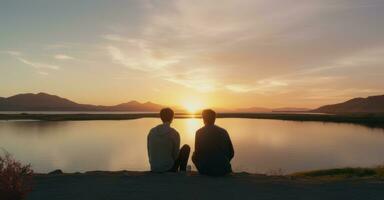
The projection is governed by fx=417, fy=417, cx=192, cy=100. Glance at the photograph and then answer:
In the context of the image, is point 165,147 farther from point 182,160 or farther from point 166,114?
A: point 166,114

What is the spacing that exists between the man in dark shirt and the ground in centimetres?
35

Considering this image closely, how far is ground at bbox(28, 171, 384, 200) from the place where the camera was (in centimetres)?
1121

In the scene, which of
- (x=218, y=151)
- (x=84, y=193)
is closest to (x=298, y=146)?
(x=218, y=151)

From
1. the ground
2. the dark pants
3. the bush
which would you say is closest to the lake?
the dark pants

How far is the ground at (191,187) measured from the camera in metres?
11.2

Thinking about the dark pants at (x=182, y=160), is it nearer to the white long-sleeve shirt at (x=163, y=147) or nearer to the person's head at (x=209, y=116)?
the white long-sleeve shirt at (x=163, y=147)

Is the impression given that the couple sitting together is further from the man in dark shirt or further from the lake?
the lake

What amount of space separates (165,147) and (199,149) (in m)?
1.14

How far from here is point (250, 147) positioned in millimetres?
40875

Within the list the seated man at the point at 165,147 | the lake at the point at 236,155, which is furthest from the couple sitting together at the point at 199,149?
the lake at the point at 236,155

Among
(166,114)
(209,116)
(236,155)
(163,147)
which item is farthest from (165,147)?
(236,155)

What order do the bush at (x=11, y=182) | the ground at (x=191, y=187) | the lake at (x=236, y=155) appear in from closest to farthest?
→ the bush at (x=11, y=182), the ground at (x=191, y=187), the lake at (x=236, y=155)

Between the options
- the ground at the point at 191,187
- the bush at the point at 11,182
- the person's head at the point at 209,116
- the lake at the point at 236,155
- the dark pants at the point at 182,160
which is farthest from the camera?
the lake at the point at 236,155

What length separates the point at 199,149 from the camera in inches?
543
